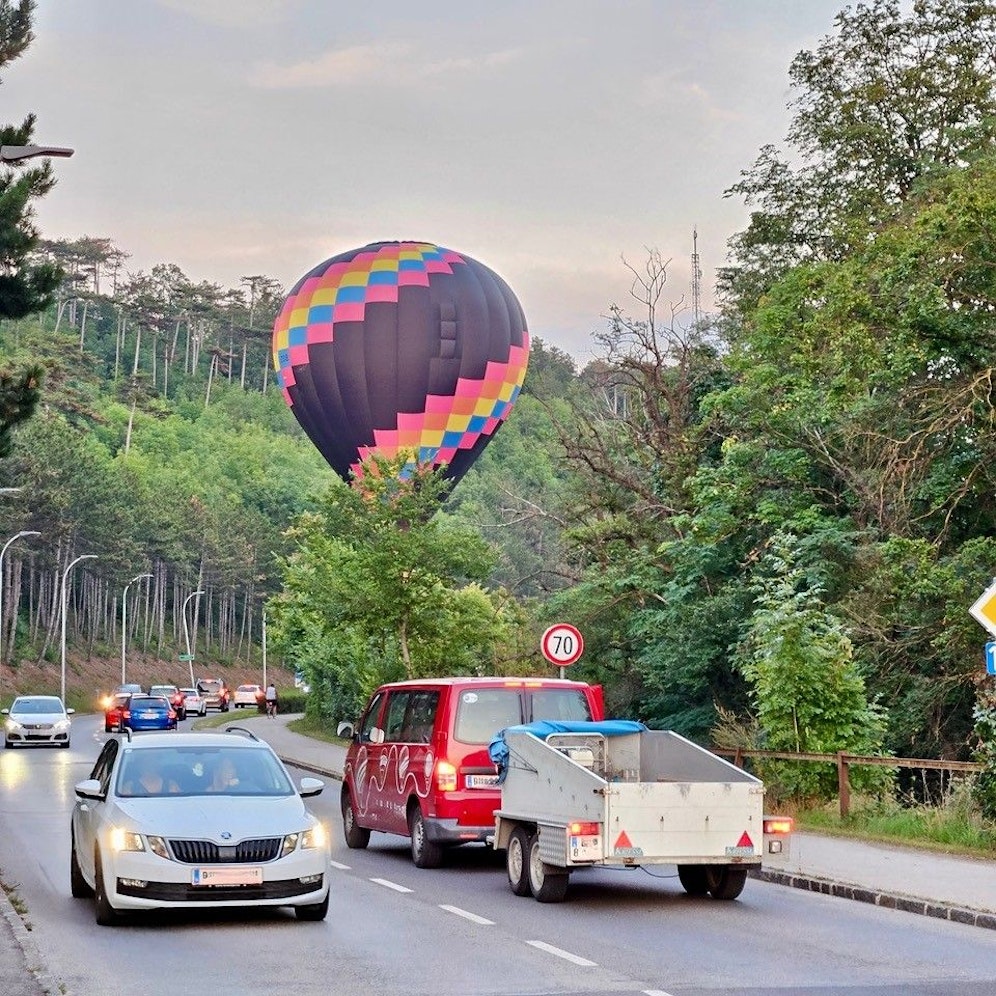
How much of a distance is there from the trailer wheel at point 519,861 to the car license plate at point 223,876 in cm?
351

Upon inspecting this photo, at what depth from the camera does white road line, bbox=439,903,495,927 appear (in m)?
14.2

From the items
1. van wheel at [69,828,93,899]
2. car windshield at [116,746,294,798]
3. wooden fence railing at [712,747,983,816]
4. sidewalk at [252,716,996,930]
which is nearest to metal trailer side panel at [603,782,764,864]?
sidewalk at [252,716,996,930]

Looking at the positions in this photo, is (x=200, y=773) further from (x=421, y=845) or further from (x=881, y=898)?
(x=881, y=898)

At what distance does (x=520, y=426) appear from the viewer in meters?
186

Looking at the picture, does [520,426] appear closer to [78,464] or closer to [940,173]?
[78,464]

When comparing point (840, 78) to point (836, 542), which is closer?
point (836, 542)

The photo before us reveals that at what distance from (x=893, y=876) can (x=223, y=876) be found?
23.0ft

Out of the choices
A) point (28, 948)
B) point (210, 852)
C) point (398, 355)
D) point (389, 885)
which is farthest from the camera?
point (398, 355)

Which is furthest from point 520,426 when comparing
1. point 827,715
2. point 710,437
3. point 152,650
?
point 827,715

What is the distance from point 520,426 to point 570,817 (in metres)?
171

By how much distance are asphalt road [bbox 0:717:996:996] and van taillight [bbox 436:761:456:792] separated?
2.95ft

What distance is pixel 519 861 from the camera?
643 inches

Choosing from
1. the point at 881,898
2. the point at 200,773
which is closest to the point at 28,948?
the point at 200,773

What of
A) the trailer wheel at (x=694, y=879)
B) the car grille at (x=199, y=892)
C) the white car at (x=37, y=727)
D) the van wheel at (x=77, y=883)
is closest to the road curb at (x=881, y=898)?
the trailer wheel at (x=694, y=879)
